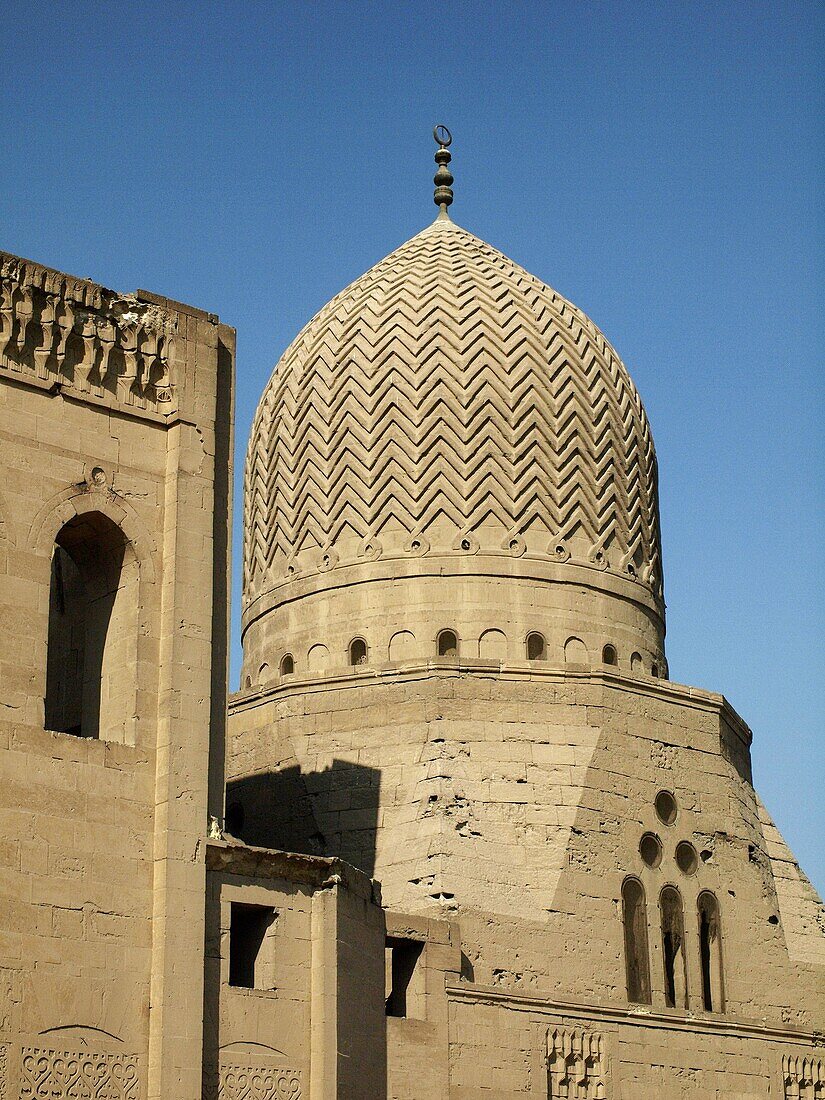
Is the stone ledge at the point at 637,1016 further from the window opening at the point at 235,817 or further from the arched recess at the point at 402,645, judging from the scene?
Result: the arched recess at the point at 402,645

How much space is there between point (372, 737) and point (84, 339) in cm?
550

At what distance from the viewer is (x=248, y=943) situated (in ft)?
48.8

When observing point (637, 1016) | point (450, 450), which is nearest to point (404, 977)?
point (637, 1016)

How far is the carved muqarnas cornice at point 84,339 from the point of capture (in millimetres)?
14875

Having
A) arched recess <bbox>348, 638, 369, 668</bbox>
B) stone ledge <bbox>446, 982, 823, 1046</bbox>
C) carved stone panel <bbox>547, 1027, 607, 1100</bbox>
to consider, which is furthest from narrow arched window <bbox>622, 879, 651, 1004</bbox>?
arched recess <bbox>348, 638, 369, 668</bbox>

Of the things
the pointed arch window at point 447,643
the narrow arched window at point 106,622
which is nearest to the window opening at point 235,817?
the pointed arch window at point 447,643

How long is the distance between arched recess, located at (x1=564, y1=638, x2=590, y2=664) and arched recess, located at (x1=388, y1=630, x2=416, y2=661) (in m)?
1.62

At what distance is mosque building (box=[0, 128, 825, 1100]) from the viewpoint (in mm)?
14023

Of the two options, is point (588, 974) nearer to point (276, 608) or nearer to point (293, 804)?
point (293, 804)

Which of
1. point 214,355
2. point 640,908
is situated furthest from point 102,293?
point 640,908

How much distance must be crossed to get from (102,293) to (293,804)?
587 centimetres

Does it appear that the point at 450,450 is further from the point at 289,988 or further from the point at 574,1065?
the point at 289,988

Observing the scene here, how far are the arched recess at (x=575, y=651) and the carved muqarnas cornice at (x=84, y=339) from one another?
614 cm

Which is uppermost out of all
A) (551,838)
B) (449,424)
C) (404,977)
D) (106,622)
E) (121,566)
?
(449,424)
